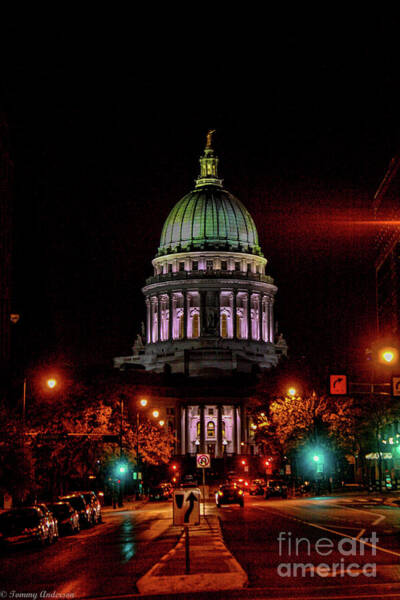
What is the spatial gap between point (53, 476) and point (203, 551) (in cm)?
5294

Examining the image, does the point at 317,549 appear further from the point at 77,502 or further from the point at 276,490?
the point at 276,490

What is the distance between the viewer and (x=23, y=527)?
128ft

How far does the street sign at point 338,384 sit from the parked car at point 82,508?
15.7m

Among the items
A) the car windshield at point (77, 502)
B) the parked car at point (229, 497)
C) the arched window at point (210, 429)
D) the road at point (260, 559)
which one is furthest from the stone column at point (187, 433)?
the road at point (260, 559)

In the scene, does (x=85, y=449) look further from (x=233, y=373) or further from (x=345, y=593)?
(x=233, y=373)

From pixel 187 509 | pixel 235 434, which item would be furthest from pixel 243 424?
pixel 187 509

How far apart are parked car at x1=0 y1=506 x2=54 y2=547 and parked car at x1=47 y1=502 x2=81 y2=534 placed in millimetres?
7640

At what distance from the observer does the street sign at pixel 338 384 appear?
4397 cm

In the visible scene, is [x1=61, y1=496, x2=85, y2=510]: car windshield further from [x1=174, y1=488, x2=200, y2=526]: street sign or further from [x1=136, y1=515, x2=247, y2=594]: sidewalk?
[x1=174, y1=488, x2=200, y2=526]: street sign

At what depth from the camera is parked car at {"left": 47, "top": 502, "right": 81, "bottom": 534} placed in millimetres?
48250

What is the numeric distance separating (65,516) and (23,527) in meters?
9.78

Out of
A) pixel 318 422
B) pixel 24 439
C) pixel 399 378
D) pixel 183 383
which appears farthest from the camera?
pixel 183 383

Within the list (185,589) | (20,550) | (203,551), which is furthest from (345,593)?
(20,550)

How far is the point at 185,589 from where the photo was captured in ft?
73.4
